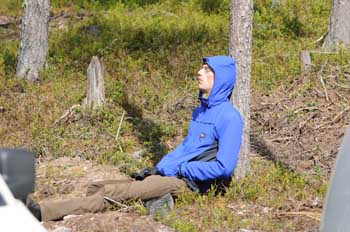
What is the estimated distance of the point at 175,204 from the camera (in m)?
6.54

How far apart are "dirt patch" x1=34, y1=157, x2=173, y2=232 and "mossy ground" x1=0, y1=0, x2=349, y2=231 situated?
18cm

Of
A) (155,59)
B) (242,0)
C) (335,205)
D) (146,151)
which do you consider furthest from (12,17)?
(335,205)

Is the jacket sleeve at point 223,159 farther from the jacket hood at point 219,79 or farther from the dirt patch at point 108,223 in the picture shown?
the dirt patch at point 108,223

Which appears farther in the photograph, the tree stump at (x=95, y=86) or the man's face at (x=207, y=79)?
the tree stump at (x=95, y=86)

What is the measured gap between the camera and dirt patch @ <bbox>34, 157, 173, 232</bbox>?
20.0ft

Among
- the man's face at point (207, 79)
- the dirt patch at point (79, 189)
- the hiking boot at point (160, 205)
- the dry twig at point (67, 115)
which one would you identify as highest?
the man's face at point (207, 79)

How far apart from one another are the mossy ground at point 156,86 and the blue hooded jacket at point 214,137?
0.26 m

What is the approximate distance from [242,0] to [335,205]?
3909mm

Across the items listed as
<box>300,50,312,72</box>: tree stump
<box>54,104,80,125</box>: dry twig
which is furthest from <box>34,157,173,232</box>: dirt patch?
<box>300,50,312,72</box>: tree stump

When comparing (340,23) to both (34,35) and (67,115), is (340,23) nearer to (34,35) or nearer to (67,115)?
(34,35)

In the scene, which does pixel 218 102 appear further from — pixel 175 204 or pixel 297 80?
pixel 297 80

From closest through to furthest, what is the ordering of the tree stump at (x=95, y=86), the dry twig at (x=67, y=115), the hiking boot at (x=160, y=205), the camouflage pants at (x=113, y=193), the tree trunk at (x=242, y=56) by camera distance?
1. the camouflage pants at (x=113, y=193)
2. the hiking boot at (x=160, y=205)
3. the tree trunk at (x=242, y=56)
4. the dry twig at (x=67, y=115)
5. the tree stump at (x=95, y=86)

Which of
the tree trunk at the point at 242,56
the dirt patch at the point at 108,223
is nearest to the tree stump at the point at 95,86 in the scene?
the tree trunk at the point at 242,56

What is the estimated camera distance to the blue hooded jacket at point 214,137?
21.1ft
